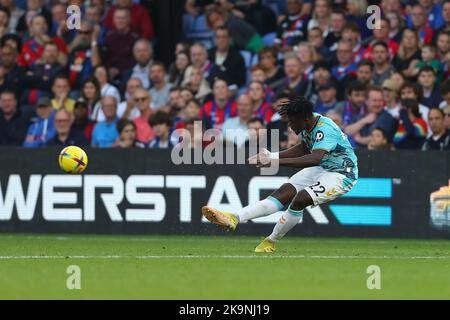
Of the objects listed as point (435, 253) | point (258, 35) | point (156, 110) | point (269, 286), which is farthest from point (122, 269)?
point (258, 35)

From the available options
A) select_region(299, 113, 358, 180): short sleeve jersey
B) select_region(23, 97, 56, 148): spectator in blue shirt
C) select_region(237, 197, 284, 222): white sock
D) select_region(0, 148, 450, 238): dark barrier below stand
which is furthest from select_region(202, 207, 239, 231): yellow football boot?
select_region(23, 97, 56, 148): spectator in blue shirt

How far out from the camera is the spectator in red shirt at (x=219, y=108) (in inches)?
781

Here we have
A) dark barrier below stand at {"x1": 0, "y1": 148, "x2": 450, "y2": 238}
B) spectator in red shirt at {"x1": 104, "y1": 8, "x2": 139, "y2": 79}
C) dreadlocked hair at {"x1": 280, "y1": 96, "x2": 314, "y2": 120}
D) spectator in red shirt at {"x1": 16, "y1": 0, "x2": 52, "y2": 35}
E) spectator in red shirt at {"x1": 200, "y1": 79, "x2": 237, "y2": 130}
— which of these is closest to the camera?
dreadlocked hair at {"x1": 280, "y1": 96, "x2": 314, "y2": 120}

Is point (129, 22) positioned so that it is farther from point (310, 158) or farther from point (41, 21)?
point (310, 158)

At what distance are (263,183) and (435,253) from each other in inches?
153

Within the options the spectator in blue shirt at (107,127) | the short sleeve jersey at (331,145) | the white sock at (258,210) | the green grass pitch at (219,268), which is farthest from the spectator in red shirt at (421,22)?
the white sock at (258,210)

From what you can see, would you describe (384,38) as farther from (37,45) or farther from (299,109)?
(37,45)

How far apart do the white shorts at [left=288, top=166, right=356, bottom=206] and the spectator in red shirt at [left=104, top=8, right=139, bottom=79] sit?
8240 mm

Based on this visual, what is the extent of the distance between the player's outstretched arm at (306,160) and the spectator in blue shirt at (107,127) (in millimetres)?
7009

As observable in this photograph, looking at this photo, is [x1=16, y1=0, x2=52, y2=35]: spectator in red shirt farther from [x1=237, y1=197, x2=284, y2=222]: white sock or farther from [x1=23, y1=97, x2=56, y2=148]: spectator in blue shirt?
[x1=237, y1=197, x2=284, y2=222]: white sock

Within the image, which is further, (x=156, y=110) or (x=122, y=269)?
(x=156, y=110)

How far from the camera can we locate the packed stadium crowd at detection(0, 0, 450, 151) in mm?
18922
